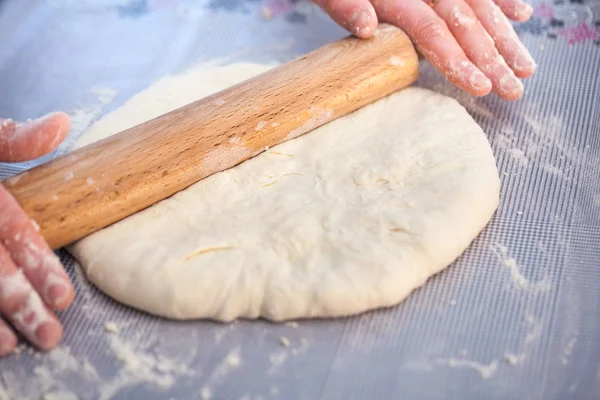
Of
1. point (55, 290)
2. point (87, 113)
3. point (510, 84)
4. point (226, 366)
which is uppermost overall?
point (55, 290)

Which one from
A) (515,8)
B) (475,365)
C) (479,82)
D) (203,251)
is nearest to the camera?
(475,365)

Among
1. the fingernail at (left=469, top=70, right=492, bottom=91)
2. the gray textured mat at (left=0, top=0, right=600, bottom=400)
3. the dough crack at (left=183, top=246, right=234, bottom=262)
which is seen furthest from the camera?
the fingernail at (left=469, top=70, right=492, bottom=91)

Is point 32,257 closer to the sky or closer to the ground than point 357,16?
closer to the sky

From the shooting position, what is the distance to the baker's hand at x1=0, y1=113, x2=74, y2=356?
149 cm

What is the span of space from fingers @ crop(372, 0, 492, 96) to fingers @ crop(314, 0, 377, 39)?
0.10 m

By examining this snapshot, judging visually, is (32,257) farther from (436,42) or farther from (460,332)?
(436,42)

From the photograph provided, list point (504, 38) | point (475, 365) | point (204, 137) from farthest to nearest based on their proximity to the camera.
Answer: point (504, 38), point (204, 137), point (475, 365)

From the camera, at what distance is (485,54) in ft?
6.63

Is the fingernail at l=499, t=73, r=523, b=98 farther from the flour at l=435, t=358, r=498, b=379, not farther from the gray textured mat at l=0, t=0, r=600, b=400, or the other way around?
the flour at l=435, t=358, r=498, b=379

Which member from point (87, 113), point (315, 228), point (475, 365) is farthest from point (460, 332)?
point (87, 113)

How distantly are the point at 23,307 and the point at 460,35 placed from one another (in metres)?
1.43

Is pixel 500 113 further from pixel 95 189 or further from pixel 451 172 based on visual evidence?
pixel 95 189

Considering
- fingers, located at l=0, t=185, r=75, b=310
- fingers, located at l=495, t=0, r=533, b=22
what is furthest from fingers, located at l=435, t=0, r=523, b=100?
fingers, located at l=0, t=185, r=75, b=310

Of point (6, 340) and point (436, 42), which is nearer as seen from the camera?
point (6, 340)
